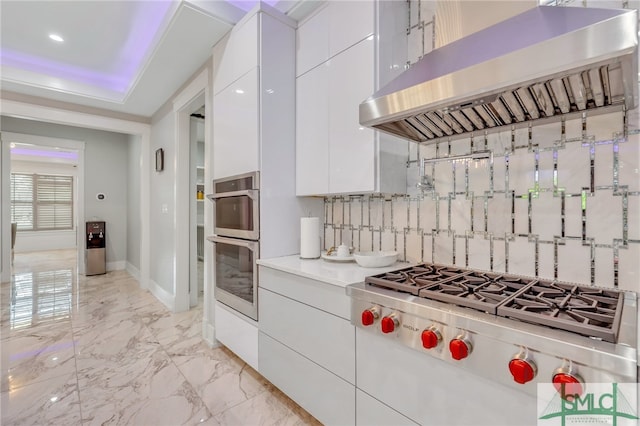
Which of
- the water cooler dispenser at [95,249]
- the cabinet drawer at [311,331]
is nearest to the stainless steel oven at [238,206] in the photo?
the cabinet drawer at [311,331]

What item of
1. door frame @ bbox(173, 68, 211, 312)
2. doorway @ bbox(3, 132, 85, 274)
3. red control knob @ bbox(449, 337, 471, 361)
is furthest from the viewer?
doorway @ bbox(3, 132, 85, 274)

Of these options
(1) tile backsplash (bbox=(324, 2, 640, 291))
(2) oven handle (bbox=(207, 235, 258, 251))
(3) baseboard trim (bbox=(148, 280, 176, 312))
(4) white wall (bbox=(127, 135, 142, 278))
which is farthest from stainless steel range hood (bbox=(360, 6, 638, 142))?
(4) white wall (bbox=(127, 135, 142, 278))

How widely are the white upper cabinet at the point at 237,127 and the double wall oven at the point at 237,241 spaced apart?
0.10 meters

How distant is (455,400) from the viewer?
38.2 inches

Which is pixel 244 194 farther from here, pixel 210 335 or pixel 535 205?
pixel 535 205

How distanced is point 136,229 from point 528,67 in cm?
579

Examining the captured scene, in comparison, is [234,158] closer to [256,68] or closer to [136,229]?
[256,68]

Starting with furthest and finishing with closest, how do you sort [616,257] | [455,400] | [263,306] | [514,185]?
[263,306] → [514,185] → [616,257] → [455,400]

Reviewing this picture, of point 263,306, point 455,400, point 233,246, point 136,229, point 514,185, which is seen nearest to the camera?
point 455,400

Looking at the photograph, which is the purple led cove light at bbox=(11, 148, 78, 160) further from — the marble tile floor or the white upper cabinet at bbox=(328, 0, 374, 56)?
the white upper cabinet at bbox=(328, 0, 374, 56)

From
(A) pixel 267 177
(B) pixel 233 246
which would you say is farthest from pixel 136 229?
(A) pixel 267 177

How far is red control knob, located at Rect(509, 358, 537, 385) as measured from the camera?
2.48ft

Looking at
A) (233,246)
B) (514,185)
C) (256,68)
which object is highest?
(256,68)

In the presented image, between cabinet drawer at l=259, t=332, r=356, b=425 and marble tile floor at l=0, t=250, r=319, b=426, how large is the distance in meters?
0.16
